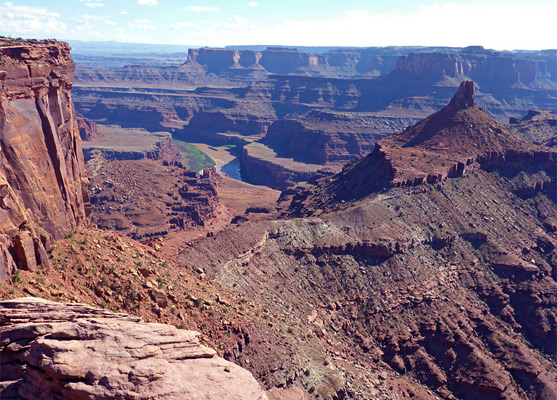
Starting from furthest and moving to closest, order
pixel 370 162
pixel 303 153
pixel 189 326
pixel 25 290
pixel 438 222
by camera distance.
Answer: pixel 303 153 < pixel 370 162 < pixel 438 222 < pixel 189 326 < pixel 25 290

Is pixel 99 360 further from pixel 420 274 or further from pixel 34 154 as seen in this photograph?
pixel 420 274

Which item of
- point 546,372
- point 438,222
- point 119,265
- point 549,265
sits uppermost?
point 119,265

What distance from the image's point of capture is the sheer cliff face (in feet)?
104

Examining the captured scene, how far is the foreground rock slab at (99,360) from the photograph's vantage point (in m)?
20.7

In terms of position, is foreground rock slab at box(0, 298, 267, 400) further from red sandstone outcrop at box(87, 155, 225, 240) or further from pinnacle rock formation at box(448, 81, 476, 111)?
pinnacle rock formation at box(448, 81, 476, 111)

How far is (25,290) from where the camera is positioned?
2934cm

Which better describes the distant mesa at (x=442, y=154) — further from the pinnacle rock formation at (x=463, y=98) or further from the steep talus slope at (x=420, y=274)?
the steep talus slope at (x=420, y=274)

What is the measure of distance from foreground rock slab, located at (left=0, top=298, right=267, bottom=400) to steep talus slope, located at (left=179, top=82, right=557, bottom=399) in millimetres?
17452

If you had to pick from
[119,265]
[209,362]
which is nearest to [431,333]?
[119,265]

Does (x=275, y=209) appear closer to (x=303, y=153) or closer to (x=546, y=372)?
(x=546, y=372)

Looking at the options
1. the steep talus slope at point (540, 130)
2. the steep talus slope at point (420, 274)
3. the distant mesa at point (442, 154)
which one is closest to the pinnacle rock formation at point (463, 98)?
the distant mesa at point (442, 154)

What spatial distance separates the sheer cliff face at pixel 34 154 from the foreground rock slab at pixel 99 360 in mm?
7542

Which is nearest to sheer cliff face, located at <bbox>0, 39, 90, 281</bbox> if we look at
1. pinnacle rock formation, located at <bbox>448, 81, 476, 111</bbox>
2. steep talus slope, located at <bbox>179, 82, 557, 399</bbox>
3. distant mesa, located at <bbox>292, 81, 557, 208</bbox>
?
steep talus slope, located at <bbox>179, 82, 557, 399</bbox>

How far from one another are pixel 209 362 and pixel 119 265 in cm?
1618
